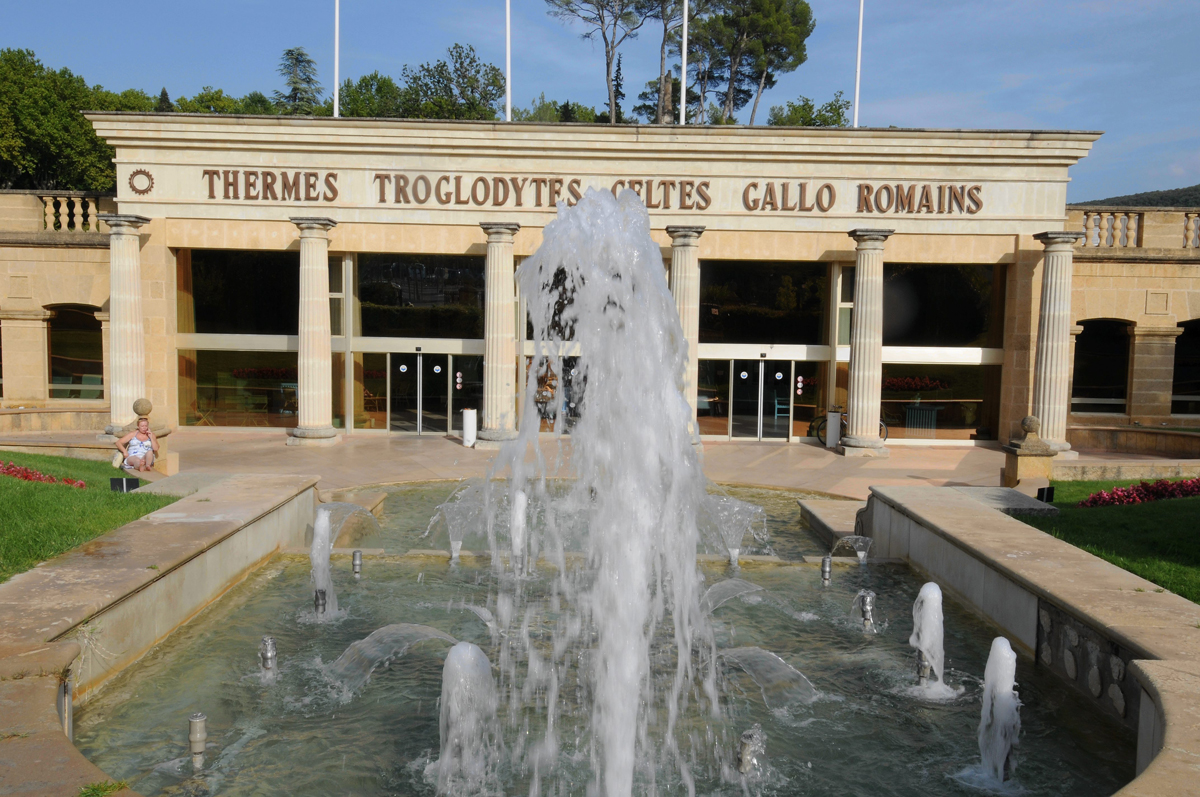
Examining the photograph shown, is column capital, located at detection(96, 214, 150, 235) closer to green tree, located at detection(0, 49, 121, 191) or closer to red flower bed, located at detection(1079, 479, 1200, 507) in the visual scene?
red flower bed, located at detection(1079, 479, 1200, 507)

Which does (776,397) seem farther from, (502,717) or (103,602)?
(103,602)

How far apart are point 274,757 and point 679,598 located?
370 cm

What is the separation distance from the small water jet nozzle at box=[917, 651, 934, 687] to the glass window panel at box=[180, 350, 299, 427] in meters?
19.6

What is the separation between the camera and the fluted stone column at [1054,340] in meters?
21.0

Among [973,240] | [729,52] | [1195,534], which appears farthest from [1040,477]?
[729,52]

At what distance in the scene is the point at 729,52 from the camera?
2269 inches

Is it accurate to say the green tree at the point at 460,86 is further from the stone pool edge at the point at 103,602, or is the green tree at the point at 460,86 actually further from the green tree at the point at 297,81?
the stone pool edge at the point at 103,602

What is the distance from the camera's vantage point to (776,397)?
77.5 feet

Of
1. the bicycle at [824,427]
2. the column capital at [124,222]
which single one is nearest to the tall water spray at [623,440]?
the bicycle at [824,427]

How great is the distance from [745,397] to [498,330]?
686 cm

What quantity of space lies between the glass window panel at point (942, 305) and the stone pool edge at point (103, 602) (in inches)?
Result: 679

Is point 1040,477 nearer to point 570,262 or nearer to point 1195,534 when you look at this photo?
point 1195,534

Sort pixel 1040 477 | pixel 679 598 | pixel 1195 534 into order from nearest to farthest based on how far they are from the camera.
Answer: pixel 679 598 → pixel 1195 534 → pixel 1040 477

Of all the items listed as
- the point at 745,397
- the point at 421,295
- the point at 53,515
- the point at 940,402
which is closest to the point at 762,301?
the point at 745,397
